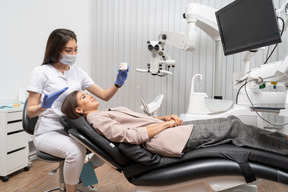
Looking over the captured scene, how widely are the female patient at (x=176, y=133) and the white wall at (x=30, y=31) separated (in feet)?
5.22

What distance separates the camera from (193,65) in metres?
2.57

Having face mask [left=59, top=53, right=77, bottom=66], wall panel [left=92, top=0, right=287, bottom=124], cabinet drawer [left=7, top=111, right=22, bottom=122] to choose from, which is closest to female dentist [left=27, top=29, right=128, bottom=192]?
face mask [left=59, top=53, right=77, bottom=66]

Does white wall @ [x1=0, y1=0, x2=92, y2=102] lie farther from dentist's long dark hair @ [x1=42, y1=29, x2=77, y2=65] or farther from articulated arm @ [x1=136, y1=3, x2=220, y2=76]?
dentist's long dark hair @ [x1=42, y1=29, x2=77, y2=65]

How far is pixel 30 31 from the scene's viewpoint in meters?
2.67

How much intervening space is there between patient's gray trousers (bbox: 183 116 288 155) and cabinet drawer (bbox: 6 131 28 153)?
5.59 ft

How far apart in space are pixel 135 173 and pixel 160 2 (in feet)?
7.05

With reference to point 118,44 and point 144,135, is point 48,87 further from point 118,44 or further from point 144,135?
point 118,44

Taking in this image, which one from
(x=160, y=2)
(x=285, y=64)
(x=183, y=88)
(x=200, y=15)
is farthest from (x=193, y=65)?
(x=285, y=64)

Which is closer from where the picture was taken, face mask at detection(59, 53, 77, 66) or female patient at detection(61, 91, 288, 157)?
female patient at detection(61, 91, 288, 157)

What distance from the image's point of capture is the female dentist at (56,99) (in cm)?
124

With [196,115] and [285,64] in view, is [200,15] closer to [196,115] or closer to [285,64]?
[196,115]

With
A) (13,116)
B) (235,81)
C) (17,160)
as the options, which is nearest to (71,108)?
(13,116)

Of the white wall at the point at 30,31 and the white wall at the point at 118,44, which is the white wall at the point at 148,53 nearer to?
the white wall at the point at 118,44

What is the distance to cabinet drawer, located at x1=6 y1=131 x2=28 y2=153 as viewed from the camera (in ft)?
6.54
